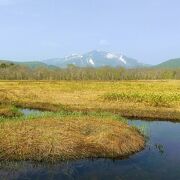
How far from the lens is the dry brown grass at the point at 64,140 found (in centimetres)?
2277

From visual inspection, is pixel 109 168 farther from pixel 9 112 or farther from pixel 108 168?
pixel 9 112

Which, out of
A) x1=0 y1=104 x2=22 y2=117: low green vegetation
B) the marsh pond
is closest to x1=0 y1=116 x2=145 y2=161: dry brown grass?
the marsh pond

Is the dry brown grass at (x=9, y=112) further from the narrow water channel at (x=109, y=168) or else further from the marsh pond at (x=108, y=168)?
the narrow water channel at (x=109, y=168)

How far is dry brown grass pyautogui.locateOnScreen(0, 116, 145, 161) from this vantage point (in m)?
22.8

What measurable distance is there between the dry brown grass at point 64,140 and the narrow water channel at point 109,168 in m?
0.84

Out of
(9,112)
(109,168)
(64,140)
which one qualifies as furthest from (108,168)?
(9,112)

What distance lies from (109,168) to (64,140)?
4315mm

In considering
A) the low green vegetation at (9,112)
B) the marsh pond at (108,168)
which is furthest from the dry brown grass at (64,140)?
the low green vegetation at (9,112)

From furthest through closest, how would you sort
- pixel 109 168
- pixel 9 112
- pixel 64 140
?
pixel 9 112 < pixel 64 140 < pixel 109 168

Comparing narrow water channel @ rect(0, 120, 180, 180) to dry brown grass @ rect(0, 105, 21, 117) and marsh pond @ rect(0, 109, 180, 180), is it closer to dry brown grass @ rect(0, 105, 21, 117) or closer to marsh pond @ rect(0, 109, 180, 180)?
marsh pond @ rect(0, 109, 180, 180)

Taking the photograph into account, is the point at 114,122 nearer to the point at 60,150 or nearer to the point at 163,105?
the point at 60,150

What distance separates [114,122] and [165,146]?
534 cm

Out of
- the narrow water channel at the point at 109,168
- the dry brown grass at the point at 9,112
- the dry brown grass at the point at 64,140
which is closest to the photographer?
the narrow water channel at the point at 109,168

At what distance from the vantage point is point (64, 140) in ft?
79.8
